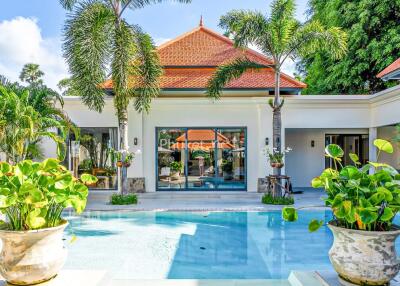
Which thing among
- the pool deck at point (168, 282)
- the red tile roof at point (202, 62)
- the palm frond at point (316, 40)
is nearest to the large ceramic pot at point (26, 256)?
the pool deck at point (168, 282)

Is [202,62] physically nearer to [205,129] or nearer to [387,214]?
[205,129]

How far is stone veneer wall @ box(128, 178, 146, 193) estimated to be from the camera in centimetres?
1382

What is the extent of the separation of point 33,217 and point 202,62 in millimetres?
13482

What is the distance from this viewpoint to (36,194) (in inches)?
122

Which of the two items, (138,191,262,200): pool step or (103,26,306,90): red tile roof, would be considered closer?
(138,191,262,200): pool step

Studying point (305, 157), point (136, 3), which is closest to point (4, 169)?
point (136, 3)

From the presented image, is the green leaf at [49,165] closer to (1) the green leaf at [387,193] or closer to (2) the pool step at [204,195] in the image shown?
(1) the green leaf at [387,193]

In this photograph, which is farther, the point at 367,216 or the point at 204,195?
the point at 204,195

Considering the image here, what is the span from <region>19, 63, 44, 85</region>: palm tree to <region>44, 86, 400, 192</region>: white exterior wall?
86.5 feet

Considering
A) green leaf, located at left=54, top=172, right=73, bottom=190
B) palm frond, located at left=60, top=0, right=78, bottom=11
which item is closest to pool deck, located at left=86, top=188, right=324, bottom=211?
palm frond, located at left=60, top=0, right=78, bottom=11

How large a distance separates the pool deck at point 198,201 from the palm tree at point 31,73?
91.4 ft

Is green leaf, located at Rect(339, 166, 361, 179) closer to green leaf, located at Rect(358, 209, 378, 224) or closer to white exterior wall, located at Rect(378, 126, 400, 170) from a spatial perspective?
green leaf, located at Rect(358, 209, 378, 224)

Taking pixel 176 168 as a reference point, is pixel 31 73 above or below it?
above

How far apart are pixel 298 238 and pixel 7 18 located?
18.4 m
